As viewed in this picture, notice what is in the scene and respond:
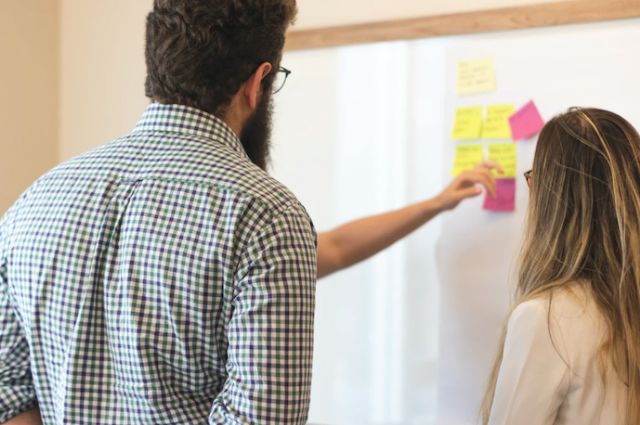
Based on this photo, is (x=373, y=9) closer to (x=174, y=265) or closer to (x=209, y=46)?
(x=209, y=46)

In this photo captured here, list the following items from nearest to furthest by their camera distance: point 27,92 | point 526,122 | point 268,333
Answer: point 268,333
point 526,122
point 27,92

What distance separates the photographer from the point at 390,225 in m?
1.64

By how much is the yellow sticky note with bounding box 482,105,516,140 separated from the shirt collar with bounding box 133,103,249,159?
81 centimetres

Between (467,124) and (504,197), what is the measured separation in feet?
0.63

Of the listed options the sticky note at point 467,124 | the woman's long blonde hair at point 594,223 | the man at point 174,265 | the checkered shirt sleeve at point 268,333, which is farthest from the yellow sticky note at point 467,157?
the checkered shirt sleeve at point 268,333

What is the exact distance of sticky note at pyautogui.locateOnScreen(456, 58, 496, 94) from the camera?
165 cm

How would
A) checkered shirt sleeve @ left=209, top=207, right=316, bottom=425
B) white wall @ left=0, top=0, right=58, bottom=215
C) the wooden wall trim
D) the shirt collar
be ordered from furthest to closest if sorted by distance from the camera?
white wall @ left=0, top=0, right=58, bottom=215 < the wooden wall trim < the shirt collar < checkered shirt sleeve @ left=209, top=207, right=316, bottom=425

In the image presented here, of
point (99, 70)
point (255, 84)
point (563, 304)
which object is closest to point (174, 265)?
point (255, 84)

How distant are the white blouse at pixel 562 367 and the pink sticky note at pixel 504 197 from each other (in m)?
0.52

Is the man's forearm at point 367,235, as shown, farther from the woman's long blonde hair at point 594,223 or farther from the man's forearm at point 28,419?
the man's forearm at point 28,419

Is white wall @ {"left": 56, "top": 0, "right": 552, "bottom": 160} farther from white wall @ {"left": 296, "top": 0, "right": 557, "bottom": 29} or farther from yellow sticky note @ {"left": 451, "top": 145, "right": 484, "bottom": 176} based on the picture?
yellow sticky note @ {"left": 451, "top": 145, "right": 484, "bottom": 176}

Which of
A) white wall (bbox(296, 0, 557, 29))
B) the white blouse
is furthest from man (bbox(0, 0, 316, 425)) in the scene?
white wall (bbox(296, 0, 557, 29))

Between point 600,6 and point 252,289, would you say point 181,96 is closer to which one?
point 252,289

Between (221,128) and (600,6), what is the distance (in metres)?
0.95
